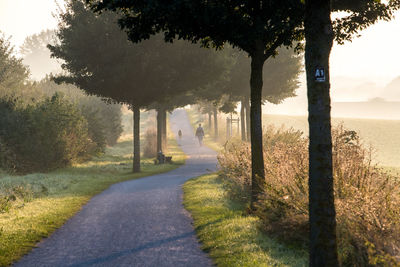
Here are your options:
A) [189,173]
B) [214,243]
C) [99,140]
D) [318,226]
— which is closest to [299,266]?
[318,226]

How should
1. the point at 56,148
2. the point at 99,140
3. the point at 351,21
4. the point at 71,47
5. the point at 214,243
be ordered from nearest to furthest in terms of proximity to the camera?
the point at 214,243 → the point at 351,21 → the point at 71,47 → the point at 56,148 → the point at 99,140

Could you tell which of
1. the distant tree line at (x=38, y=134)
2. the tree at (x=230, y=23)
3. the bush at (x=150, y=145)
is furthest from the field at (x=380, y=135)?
the tree at (x=230, y=23)

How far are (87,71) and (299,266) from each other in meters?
19.5

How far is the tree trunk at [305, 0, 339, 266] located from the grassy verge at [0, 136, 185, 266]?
5.92 m


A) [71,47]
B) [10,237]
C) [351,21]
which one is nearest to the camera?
[10,237]

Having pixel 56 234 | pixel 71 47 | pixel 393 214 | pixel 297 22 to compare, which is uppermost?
pixel 71 47

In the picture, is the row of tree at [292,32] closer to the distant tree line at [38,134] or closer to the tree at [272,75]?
the distant tree line at [38,134]

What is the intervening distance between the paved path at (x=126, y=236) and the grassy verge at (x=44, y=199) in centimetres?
36

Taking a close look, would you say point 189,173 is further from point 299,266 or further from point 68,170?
point 299,266

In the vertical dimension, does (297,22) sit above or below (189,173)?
above

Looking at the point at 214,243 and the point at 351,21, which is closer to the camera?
the point at 214,243

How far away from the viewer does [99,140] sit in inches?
1321

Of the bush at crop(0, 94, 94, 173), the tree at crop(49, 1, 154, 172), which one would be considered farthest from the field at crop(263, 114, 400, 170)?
the bush at crop(0, 94, 94, 173)

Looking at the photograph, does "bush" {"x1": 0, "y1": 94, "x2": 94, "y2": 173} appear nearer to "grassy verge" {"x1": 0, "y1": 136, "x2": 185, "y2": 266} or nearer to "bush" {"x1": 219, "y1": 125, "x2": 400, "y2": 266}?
"grassy verge" {"x1": 0, "y1": 136, "x2": 185, "y2": 266}
